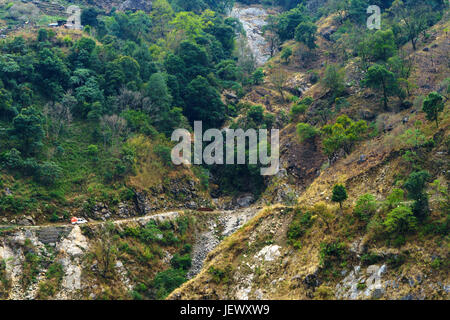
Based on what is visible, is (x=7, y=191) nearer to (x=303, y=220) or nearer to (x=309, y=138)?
(x=303, y=220)

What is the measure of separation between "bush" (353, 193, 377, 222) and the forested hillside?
0.66ft

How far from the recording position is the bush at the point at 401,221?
30.0 metres

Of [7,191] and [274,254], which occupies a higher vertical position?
[7,191]

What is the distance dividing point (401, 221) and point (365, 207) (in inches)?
125

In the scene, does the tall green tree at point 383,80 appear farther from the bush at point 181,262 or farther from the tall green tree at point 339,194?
the bush at point 181,262

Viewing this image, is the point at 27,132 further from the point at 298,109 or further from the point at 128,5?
the point at 128,5

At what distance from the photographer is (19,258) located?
34281mm

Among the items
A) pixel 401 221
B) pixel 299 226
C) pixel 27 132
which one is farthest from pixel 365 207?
pixel 27 132

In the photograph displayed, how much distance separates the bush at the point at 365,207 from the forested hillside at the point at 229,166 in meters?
0.20

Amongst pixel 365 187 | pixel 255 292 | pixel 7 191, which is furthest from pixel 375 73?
pixel 7 191

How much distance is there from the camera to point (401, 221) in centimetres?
3028

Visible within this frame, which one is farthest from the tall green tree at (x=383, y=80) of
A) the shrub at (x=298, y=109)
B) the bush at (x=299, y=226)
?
the bush at (x=299, y=226)

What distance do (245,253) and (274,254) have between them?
2314 mm

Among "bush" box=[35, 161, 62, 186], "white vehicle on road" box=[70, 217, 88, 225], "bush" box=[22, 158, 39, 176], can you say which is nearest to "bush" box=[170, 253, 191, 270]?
"white vehicle on road" box=[70, 217, 88, 225]
